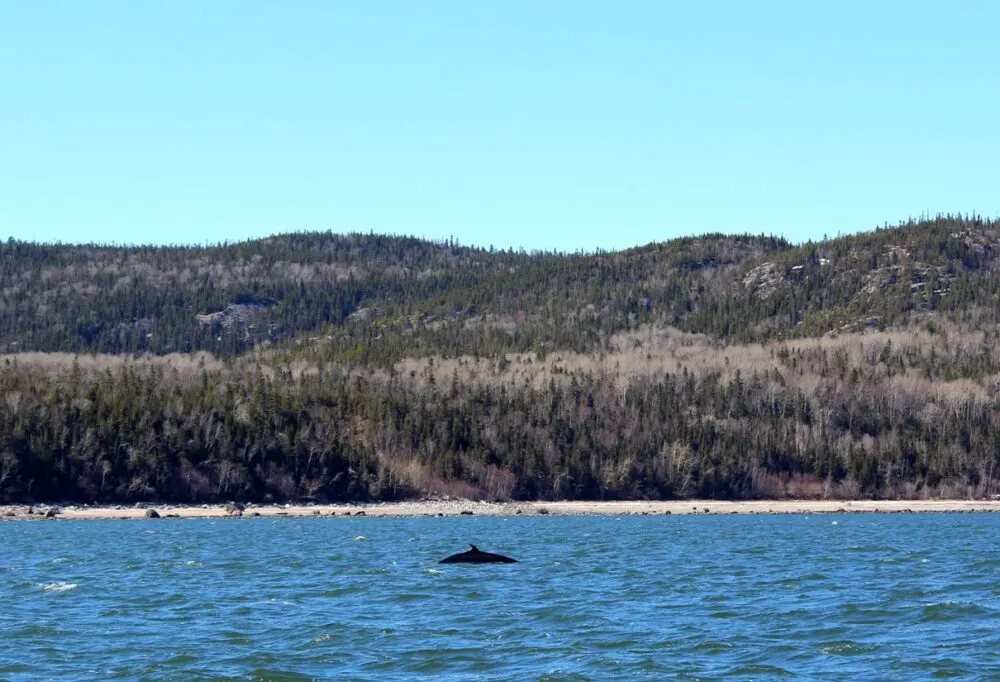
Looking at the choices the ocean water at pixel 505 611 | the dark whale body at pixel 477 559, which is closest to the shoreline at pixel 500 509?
the ocean water at pixel 505 611

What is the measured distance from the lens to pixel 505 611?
169 feet

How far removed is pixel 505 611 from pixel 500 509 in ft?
373

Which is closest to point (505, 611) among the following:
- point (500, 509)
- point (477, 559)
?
point (477, 559)

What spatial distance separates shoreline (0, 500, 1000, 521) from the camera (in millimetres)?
147625

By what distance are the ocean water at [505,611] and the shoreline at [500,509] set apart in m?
52.8

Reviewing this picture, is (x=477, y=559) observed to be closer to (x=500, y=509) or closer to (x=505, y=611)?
(x=505, y=611)

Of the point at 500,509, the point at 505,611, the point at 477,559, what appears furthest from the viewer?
the point at 500,509

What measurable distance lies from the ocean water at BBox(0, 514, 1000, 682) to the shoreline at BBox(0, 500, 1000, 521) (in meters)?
52.8

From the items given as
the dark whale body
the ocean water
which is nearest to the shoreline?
the ocean water

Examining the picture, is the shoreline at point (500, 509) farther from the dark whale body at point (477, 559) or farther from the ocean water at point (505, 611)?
the dark whale body at point (477, 559)

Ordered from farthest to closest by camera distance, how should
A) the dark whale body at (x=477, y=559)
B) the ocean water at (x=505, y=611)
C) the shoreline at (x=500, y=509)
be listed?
1. the shoreline at (x=500, y=509)
2. the dark whale body at (x=477, y=559)
3. the ocean water at (x=505, y=611)

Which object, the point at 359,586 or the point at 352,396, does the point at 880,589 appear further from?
the point at 352,396

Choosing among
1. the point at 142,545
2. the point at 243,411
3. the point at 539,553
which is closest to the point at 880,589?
the point at 539,553

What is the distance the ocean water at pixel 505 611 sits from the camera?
39.7 metres
